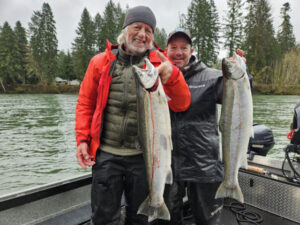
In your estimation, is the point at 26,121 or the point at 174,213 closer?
the point at 174,213

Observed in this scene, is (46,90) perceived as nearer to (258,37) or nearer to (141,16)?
(258,37)

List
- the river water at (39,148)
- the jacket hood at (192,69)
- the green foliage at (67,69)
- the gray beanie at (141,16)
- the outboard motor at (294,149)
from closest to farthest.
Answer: the gray beanie at (141,16), the jacket hood at (192,69), the outboard motor at (294,149), the river water at (39,148), the green foliage at (67,69)

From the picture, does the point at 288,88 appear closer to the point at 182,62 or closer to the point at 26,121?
the point at 26,121

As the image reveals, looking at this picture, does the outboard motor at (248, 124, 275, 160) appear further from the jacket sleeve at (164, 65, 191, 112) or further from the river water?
the river water

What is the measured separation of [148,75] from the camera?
1720 millimetres

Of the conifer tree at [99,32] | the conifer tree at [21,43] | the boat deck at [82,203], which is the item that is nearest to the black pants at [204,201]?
the boat deck at [82,203]

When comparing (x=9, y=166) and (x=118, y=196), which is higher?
(x=118, y=196)

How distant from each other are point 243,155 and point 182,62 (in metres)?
1.18

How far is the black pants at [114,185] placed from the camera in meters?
2.24

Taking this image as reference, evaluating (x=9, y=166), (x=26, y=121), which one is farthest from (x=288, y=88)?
(x=9, y=166)

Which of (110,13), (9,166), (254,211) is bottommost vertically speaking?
(9,166)

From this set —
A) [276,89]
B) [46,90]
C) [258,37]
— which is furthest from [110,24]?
[276,89]

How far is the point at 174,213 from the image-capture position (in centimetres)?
259

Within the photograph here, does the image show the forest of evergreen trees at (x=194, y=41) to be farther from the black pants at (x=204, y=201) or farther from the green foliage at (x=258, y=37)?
the black pants at (x=204, y=201)
